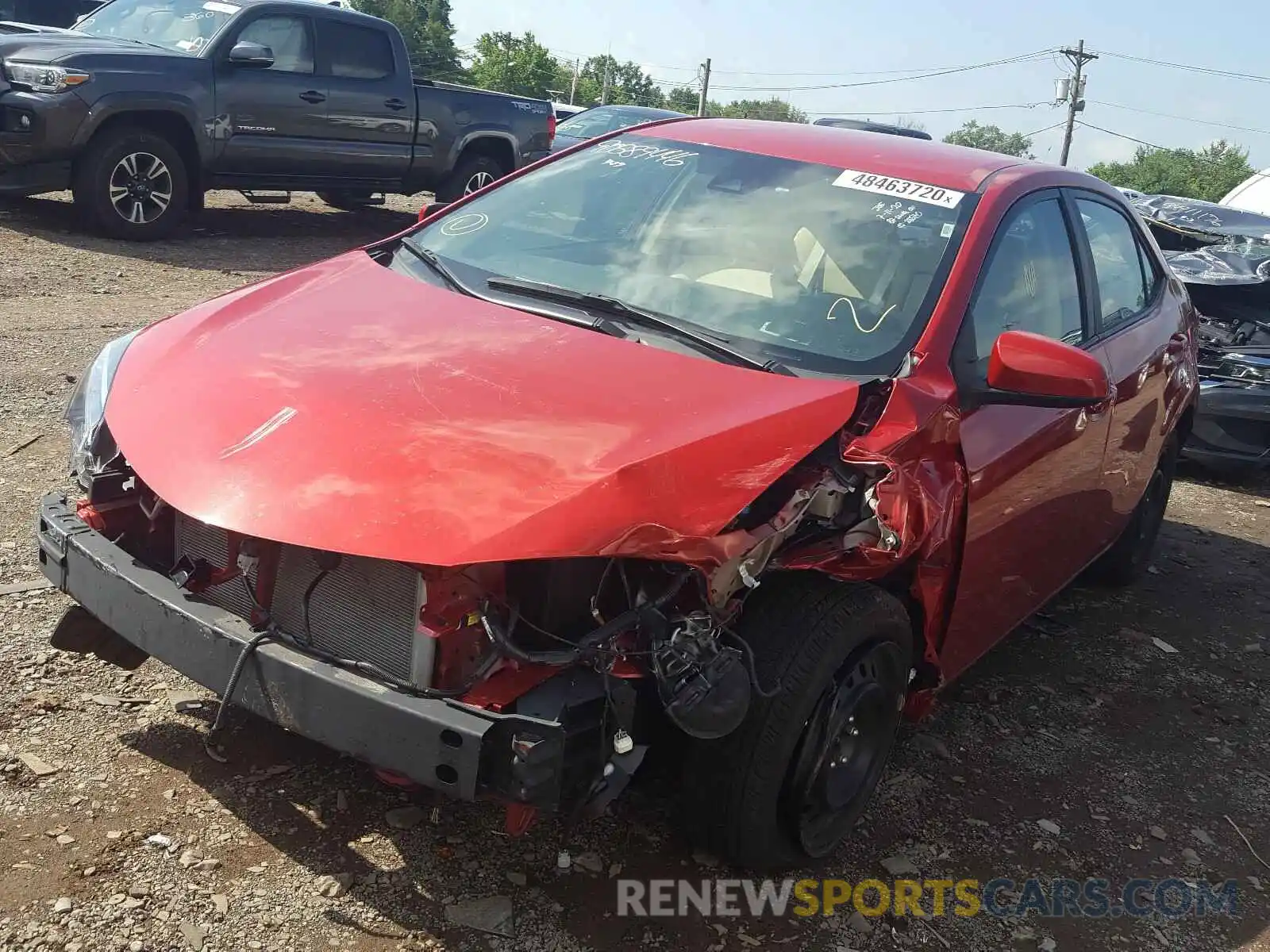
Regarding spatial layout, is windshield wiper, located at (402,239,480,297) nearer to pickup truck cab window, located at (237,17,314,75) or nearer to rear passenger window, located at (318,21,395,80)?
pickup truck cab window, located at (237,17,314,75)

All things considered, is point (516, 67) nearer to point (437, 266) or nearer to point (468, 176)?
point (468, 176)

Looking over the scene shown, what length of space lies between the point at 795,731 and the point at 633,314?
1.22 meters

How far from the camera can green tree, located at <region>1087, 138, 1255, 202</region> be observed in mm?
68250

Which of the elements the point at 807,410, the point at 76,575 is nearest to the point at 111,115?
the point at 76,575

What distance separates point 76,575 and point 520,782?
1.27m

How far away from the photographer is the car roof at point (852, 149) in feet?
12.3

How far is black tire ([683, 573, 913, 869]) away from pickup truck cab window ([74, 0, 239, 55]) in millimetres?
8944

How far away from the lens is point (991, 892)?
3150mm

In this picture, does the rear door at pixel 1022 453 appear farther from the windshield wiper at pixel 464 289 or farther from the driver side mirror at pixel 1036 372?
the windshield wiper at pixel 464 289

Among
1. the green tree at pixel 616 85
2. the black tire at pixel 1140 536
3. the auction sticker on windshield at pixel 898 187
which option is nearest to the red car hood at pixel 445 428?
the auction sticker on windshield at pixel 898 187

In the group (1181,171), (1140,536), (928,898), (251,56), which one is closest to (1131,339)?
(1140,536)

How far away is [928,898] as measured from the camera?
3080mm

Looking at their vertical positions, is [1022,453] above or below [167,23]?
below

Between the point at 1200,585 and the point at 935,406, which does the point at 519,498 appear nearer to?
the point at 935,406
